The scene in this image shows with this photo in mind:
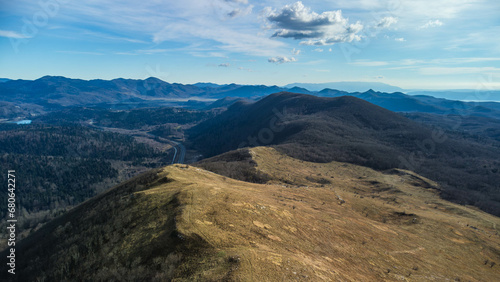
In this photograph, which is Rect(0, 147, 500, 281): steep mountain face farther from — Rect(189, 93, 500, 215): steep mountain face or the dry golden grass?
Rect(189, 93, 500, 215): steep mountain face

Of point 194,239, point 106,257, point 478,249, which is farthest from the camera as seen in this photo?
point 478,249

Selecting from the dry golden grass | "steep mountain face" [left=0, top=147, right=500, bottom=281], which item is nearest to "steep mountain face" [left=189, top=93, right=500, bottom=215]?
the dry golden grass

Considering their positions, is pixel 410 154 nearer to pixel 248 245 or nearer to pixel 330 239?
pixel 330 239

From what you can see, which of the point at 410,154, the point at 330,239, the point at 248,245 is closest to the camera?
the point at 248,245

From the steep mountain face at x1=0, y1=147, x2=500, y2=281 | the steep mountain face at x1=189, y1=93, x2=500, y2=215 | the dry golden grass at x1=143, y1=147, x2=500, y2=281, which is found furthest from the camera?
the steep mountain face at x1=189, y1=93, x2=500, y2=215

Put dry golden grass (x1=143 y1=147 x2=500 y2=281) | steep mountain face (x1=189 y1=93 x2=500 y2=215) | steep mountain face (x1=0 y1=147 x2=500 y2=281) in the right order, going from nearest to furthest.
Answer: steep mountain face (x1=0 y1=147 x2=500 y2=281) → dry golden grass (x1=143 y1=147 x2=500 y2=281) → steep mountain face (x1=189 y1=93 x2=500 y2=215)

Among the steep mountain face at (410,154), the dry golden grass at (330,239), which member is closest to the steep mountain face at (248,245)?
the dry golden grass at (330,239)

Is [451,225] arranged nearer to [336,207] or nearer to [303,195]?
[336,207]

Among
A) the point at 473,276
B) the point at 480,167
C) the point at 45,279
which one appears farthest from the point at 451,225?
the point at 480,167

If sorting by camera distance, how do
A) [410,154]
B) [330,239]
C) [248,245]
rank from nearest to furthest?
[248,245], [330,239], [410,154]

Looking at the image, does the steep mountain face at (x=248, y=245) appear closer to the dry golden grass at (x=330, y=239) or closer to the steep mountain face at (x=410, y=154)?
the dry golden grass at (x=330, y=239)

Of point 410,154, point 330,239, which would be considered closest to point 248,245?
point 330,239
